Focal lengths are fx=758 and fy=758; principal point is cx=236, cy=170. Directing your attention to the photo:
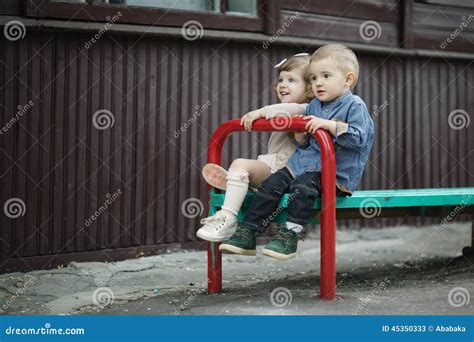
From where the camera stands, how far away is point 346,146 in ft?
13.2

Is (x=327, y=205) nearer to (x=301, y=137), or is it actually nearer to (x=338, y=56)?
(x=301, y=137)

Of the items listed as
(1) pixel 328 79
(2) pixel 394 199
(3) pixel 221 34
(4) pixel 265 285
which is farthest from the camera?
(3) pixel 221 34

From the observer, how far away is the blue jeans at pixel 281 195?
3920 mm

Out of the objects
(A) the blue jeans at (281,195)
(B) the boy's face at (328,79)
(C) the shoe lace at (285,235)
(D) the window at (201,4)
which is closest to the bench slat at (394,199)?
(A) the blue jeans at (281,195)

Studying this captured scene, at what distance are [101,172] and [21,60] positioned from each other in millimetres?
942

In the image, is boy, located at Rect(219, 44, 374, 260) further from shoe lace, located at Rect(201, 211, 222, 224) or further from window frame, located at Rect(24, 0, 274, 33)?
window frame, located at Rect(24, 0, 274, 33)

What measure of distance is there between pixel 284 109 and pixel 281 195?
1.64 ft

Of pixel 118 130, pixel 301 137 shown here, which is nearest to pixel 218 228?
pixel 301 137

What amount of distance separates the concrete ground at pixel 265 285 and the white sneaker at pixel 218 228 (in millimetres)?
354

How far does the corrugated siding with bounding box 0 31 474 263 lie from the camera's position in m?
4.98

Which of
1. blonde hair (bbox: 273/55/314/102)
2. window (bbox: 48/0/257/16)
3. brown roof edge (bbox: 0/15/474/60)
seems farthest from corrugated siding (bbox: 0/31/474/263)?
blonde hair (bbox: 273/55/314/102)

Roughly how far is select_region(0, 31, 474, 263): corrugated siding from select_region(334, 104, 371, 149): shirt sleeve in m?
1.94

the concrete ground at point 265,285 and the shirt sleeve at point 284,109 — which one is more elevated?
the shirt sleeve at point 284,109

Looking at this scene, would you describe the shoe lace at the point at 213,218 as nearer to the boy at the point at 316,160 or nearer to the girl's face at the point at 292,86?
the boy at the point at 316,160
